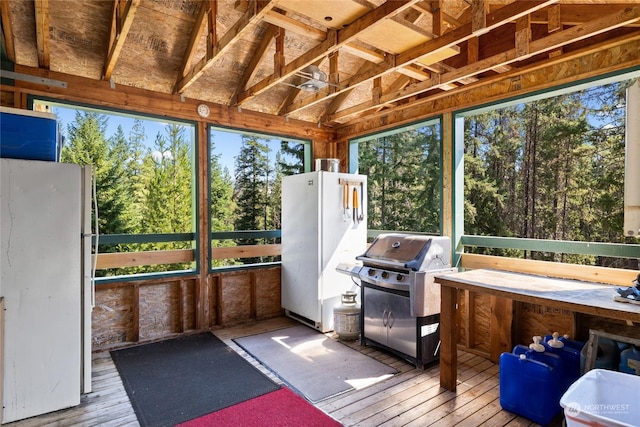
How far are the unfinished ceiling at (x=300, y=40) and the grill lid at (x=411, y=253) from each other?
5.12 feet

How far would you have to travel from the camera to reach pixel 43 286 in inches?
97.1

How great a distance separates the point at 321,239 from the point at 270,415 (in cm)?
205

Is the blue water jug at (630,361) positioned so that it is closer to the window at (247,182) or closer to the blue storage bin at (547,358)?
the blue storage bin at (547,358)

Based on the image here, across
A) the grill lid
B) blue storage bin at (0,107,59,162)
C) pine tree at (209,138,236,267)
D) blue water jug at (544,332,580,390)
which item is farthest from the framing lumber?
blue water jug at (544,332,580,390)

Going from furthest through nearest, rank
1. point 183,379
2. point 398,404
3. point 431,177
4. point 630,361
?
point 431,177 < point 183,379 < point 398,404 < point 630,361

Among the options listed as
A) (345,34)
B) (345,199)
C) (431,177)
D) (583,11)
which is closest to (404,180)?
(431,177)

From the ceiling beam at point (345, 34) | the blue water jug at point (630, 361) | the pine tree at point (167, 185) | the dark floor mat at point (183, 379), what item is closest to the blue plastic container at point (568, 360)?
the blue water jug at point (630, 361)

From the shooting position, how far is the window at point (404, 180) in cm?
757

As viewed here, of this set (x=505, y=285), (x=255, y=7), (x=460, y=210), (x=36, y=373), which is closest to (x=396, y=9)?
(x=255, y=7)

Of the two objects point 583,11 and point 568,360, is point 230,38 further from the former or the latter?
point 568,360

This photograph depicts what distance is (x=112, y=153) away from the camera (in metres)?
6.21

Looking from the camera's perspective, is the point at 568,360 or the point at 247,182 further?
the point at 247,182

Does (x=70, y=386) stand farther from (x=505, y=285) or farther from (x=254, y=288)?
(x=505, y=285)

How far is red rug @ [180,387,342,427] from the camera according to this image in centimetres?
228
